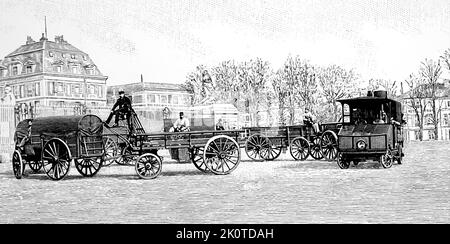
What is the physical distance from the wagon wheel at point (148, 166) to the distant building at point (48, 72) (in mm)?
2006

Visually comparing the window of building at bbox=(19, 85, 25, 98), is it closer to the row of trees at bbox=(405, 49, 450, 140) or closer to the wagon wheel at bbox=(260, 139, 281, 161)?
the row of trees at bbox=(405, 49, 450, 140)

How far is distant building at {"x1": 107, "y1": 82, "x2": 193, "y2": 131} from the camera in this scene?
709 centimetres

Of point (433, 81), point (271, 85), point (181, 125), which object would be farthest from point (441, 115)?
point (181, 125)

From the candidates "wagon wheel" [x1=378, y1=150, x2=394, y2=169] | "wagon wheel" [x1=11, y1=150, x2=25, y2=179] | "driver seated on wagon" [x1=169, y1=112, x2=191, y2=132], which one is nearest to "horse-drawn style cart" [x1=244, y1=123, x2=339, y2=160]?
"wagon wheel" [x1=378, y1=150, x2=394, y2=169]

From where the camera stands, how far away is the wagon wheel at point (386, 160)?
909 centimetres

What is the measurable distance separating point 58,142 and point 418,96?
5085 mm

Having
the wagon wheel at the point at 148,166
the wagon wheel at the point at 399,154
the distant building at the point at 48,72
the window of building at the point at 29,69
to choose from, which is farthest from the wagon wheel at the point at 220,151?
the window of building at the point at 29,69

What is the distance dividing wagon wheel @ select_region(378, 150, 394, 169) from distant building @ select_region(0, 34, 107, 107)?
15.2 ft
